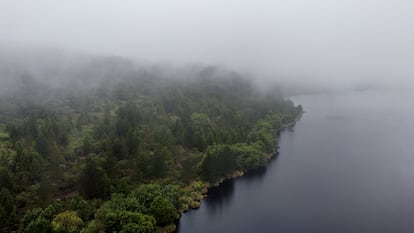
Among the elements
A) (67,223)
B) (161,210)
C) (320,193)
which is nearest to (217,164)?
(320,193)

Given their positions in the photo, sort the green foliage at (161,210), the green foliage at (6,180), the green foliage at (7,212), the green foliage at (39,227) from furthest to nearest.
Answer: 1. the green foliage at (6,180)
2. the green foliage at (161,210)
3. the green foliage at (7,212)
4. the green foliage at (39,227)

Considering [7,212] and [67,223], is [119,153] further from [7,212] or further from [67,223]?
[67,223]

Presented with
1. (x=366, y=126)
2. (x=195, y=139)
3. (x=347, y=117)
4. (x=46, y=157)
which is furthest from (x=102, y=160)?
(x=347, y=117)

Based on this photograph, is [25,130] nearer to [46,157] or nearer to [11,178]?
[46,157]

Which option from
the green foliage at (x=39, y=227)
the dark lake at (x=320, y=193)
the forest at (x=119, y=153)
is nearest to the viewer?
the green foliage at (x=39, y=227)

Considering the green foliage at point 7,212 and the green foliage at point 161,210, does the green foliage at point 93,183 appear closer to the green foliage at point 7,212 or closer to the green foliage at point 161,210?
the green foliage at point 161,210

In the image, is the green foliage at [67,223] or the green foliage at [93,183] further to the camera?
the green foliage at [93,183]

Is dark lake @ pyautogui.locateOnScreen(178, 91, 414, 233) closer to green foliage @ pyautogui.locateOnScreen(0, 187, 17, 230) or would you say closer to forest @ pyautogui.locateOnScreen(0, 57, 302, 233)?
forest @ pyautogui.locateOnScreen(0, 57, 302, 233)

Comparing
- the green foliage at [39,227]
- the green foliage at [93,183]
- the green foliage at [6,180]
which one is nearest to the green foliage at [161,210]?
the green foliage at [93,183]
